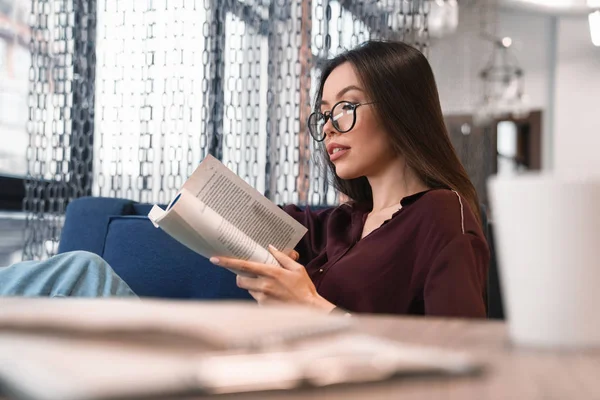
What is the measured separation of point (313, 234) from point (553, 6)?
6305 millimetres

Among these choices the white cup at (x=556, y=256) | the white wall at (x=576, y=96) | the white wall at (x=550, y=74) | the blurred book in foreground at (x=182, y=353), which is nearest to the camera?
the blurred book in foreground at (x=182, y=353)

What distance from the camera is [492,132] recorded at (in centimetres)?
665

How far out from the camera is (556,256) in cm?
47

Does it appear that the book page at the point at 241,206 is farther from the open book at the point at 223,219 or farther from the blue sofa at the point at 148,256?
the blue sofa at the point at 148,256

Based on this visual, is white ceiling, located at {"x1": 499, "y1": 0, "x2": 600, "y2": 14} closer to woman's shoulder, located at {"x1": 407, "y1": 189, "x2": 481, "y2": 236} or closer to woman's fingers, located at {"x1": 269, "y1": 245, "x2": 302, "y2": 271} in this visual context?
woman's shoulder, located at {"x1": 407, "y1": 189, "x2": 481, "y2": 236}

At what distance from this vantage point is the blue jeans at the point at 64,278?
57.4 inches

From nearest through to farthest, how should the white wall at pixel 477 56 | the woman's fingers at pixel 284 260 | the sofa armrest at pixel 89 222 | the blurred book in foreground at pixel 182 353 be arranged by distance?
1. the blurred book in foreground at pixel 182 353
2. the woman's fingers at pixel 284 260
3. the sofa armrest at pixel 89 222
4. the white wall at pixel 477 56

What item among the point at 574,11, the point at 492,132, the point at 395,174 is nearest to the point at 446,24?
the point at 492,132

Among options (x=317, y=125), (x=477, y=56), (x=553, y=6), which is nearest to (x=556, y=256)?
(x=317, y=125)

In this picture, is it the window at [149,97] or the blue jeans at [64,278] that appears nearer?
the blue jeans at [64,278]

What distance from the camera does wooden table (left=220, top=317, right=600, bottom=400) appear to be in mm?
304

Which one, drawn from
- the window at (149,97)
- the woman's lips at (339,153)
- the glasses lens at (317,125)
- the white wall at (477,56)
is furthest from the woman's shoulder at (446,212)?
the white wall at (477,56)

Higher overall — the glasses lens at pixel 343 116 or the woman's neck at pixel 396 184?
the glasses lens at pixel 343 116

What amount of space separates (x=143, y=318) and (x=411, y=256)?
113cm
